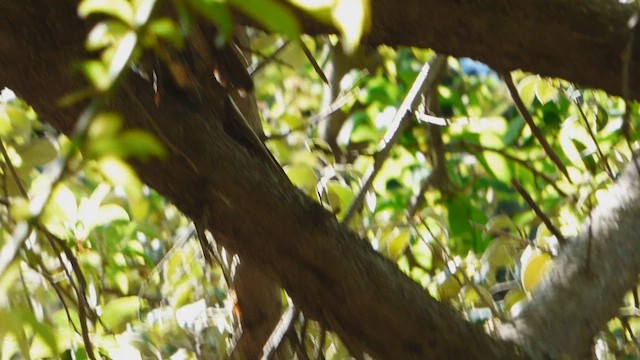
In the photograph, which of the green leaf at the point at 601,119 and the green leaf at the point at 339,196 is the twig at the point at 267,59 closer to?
the green leaf at the point at 339,196

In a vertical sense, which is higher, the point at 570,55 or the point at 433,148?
the point at 570,55

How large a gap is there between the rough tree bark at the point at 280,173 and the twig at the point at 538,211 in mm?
128

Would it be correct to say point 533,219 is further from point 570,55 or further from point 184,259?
point 570,55

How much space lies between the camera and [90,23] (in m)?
0.62

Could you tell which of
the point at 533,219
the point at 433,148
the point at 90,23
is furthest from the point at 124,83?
the point at 533,219

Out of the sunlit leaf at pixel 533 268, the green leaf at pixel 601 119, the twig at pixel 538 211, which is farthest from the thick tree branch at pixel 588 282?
the green leaf at pixel 601 119

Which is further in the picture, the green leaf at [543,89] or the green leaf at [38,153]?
the green leaf at [543,89]

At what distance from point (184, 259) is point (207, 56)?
0.66m

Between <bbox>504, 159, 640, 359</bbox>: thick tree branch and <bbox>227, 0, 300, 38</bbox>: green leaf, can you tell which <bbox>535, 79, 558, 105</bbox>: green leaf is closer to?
<bbox>504, 159, 640, 359</bbox>: thick tree branch

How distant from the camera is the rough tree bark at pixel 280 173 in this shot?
618mm

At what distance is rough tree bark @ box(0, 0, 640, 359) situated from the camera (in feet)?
2.03

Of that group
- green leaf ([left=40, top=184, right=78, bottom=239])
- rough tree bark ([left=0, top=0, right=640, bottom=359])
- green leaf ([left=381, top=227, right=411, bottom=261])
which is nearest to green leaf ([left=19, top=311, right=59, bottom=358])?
rough tree bark ([left=0, top=0, right=640, bottom=359])

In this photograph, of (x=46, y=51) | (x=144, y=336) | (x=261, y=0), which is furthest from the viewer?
(x=144, y=336)

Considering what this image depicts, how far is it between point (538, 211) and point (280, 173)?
9.4 inches
